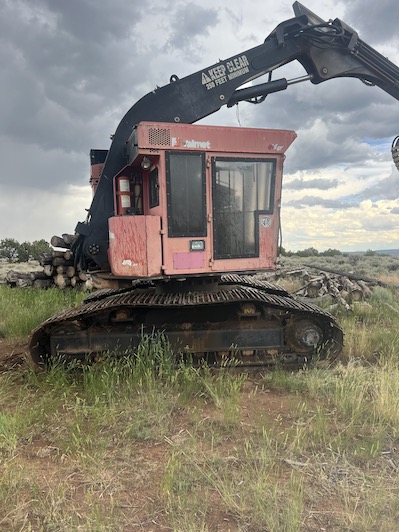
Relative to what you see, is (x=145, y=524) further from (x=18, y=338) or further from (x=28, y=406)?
(x=18, y=338)

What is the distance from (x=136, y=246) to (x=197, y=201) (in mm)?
985

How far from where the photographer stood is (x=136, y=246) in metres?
5.51

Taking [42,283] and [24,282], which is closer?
[42,283]

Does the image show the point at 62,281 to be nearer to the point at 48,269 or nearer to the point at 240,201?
the point at 48,269

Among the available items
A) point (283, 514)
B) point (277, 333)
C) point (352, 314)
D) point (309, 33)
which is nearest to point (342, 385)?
point (277, 333)

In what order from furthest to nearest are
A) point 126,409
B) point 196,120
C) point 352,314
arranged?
point 352,314
point 196,120
point 126,409

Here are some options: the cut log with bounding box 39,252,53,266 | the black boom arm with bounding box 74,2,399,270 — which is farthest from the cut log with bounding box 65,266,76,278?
the black boom arm with bounding box 74,2,399,270

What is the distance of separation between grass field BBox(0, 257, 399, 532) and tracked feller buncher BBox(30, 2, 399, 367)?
410mm

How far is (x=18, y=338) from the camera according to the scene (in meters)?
7.74

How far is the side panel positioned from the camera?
5469 millimetres

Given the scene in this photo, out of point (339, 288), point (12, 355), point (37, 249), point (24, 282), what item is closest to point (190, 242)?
point (12, 355)

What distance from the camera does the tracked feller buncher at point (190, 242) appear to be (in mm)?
5555

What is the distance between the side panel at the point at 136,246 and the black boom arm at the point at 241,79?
857 millimetres

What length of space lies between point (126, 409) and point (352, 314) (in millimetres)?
6284
